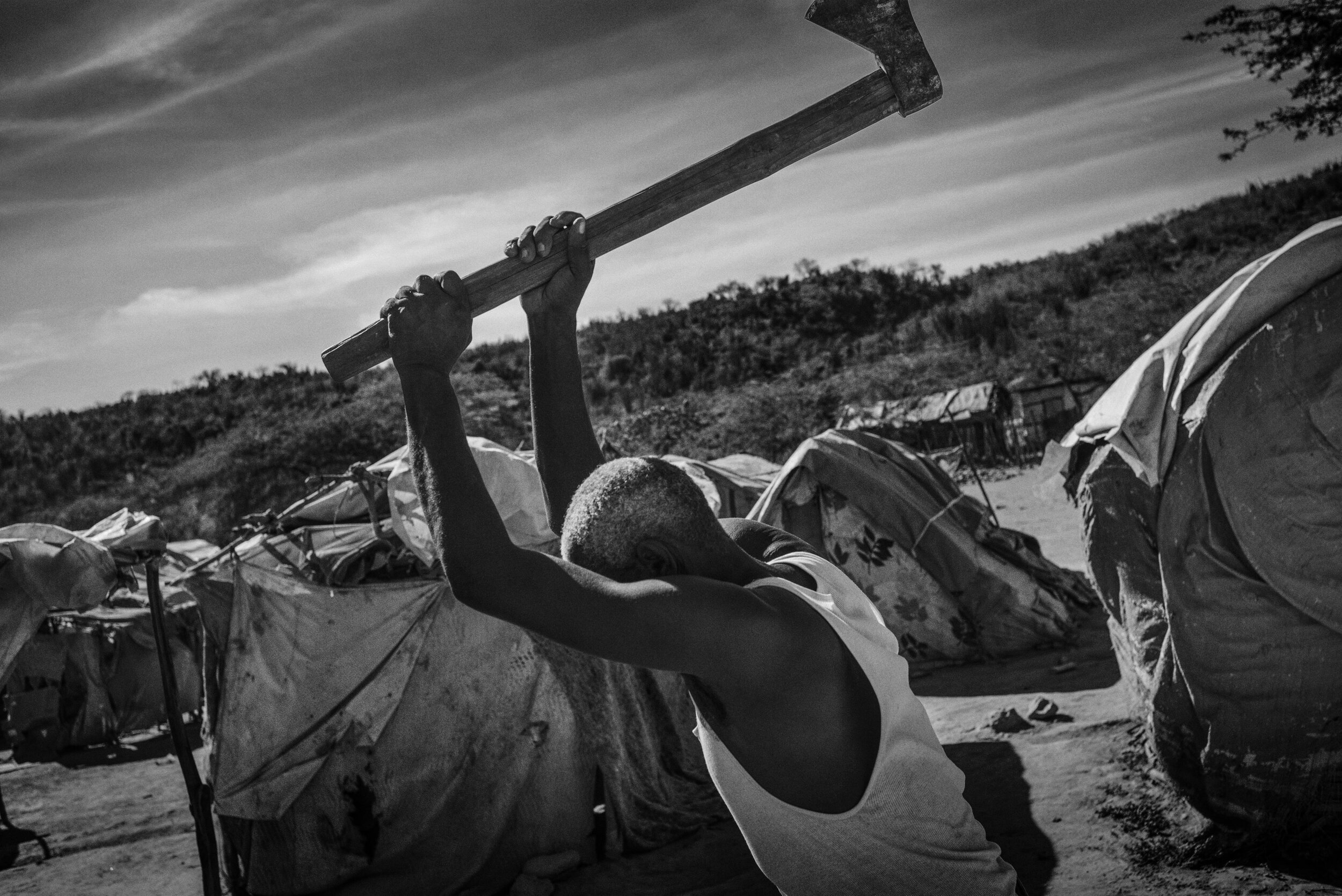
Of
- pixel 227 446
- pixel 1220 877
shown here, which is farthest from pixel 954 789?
pixel 227 446

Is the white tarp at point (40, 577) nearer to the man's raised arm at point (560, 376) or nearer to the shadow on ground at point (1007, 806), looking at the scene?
the man's raised arm at point (560, 376)

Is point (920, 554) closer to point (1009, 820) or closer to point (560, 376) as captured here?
point (1009, 820)

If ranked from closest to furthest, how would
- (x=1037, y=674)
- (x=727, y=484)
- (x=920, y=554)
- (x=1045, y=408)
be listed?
(x=1037, y=674) < (x=920, y=554) < (x=727, y=484) < (x=1045, y=408)

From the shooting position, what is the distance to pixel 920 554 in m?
8.98

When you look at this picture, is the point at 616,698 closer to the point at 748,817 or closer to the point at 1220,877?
the point at 1220,877

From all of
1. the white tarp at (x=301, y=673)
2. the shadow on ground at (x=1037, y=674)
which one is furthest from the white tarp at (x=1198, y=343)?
the white tarp at (x=301, y=673)

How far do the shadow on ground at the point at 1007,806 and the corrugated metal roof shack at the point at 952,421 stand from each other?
1878 centimetres

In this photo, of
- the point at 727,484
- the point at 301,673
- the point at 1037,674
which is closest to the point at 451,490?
the point at 301,673

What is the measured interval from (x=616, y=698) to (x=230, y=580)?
262 centimetres

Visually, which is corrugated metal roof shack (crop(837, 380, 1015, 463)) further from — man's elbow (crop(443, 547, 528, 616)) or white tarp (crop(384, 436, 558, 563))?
man's elbow (crop(443, 547, 528, 616))

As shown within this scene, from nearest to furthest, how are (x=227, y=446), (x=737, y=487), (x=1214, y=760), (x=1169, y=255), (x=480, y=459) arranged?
1. (x=1214, y=760)
2. (x=480, y=459)
3. (x=737, y=487)
4. (x=227, y=446)
5. (x=1169, y=255)

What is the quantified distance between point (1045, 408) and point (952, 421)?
2.60 metres

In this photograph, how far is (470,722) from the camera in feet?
20.2

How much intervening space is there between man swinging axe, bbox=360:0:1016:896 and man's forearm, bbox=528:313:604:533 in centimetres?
57
